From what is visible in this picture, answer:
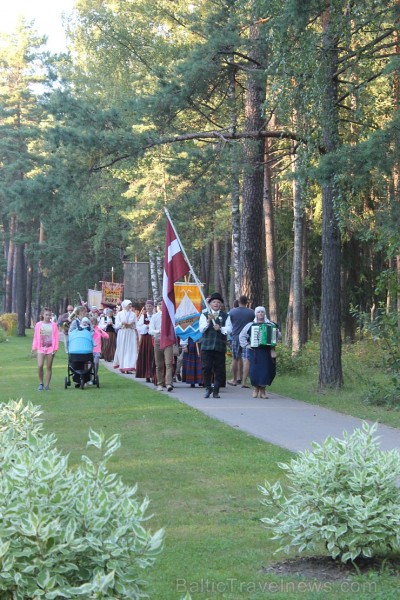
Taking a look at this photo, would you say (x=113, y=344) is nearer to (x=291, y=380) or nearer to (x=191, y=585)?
(x=291, y=380)

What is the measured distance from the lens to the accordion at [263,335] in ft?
58.4

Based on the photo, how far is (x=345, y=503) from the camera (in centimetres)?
599

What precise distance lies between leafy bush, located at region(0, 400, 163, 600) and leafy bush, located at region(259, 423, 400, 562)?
5.81 ft

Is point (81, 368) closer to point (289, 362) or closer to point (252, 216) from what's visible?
→ point (289, 362)

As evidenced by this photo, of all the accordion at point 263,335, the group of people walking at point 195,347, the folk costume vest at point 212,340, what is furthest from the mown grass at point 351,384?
the folk costume vest at point 212,340

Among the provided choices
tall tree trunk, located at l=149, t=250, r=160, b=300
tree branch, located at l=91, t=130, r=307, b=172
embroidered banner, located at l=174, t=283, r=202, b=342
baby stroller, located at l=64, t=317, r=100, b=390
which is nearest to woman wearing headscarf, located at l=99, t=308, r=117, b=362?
baby stroller, located at l=64, t=317, r=100, b=390

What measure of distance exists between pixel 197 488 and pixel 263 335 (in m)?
9.16

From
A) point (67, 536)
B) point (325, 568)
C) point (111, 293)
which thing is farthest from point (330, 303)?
point (111, 293)

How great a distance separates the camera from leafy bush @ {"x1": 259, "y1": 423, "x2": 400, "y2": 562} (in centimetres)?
595

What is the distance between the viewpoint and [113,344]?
110ft

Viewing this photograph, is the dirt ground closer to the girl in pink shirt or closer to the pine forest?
the pine forest

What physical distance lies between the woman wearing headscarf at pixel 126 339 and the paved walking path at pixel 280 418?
661 cm

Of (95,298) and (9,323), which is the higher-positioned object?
(95,298)

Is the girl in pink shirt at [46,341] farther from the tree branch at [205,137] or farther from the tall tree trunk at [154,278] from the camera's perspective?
the tall tree trunk at [154,278]
